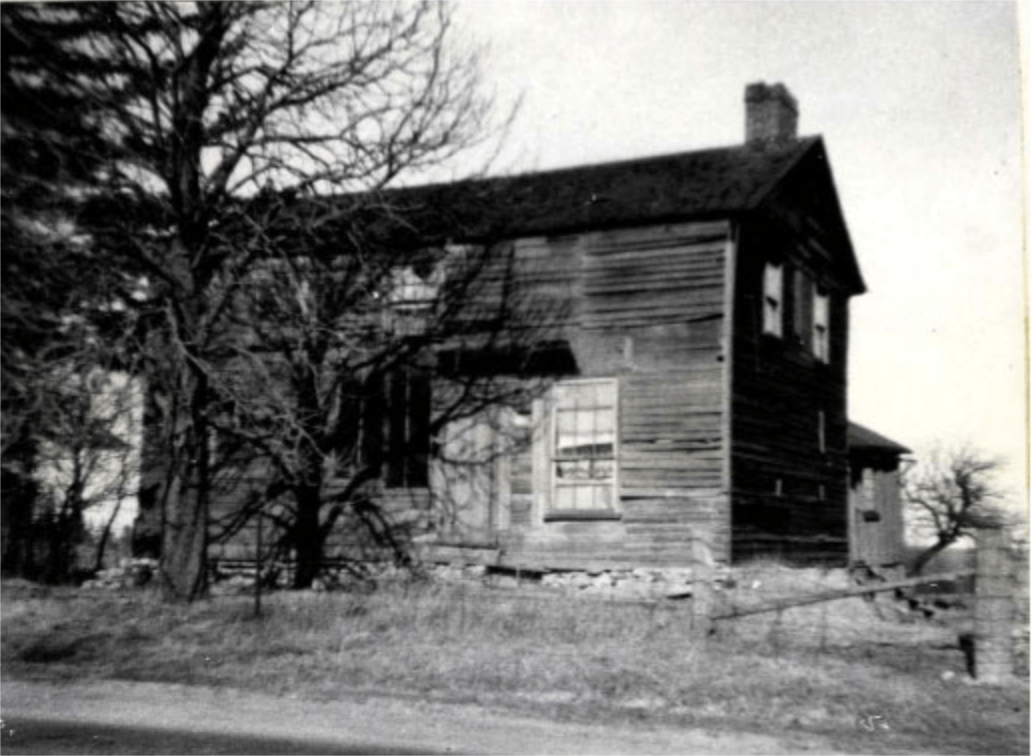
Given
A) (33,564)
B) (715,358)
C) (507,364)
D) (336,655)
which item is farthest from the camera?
(33,564)

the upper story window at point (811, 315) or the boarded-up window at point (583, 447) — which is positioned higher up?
the upper story window at point (811, 315)

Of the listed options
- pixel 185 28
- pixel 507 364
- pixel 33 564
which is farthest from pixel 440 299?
pixel 33 564

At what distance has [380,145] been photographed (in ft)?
47.5

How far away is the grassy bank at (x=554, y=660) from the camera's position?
26.9 feet

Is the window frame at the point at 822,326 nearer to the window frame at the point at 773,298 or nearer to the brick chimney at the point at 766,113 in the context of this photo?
the window frame at the point at 773,298

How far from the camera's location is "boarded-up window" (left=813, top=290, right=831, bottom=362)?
20609mm

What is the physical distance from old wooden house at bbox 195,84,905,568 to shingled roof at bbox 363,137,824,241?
2.1 inches

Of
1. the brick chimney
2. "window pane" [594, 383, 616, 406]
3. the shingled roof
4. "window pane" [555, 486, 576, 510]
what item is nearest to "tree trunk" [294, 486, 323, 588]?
"window pane" [555, 486, 576, 510]

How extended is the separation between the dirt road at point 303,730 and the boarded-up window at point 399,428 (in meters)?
8.79

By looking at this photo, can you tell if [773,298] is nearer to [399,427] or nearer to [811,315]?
[811,315]

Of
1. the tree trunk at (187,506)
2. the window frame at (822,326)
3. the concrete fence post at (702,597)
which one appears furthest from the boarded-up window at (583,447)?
the window frame at (822,326)

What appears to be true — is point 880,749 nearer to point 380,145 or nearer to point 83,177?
point 380,145

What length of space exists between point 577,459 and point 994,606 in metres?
8.68

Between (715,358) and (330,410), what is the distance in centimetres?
644
